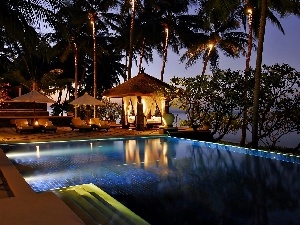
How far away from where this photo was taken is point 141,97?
19.5 m

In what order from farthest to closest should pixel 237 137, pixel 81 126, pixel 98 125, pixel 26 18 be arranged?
pixel 237 137, pixel 98 125, pixel 81 126, pixel 26 18

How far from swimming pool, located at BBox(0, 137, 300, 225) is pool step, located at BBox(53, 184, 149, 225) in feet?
0.71

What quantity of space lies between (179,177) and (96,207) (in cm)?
284

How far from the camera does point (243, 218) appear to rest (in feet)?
16.0

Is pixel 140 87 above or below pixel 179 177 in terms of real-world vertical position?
above

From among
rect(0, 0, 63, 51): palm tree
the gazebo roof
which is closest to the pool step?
rect(0, 0, 63, 51): palm tree

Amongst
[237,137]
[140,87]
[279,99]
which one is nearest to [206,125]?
[279,99]

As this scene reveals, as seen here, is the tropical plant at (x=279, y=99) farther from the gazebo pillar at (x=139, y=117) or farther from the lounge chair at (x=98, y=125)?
the lounge chair at (x=98, y=125)

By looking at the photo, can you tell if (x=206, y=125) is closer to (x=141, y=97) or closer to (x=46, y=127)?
(x=141, y=97)

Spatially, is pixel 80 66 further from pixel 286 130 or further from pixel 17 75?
pixel 286 130

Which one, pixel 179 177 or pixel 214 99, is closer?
pixel 179 177

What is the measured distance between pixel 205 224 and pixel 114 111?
20.9 meters

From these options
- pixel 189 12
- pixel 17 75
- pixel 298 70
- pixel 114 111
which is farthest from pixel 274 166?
pixel 17 75

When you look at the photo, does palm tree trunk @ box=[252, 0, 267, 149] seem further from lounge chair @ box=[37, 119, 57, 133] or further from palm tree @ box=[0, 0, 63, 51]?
lounge chair @ box=[37, 119, 57, 133]
